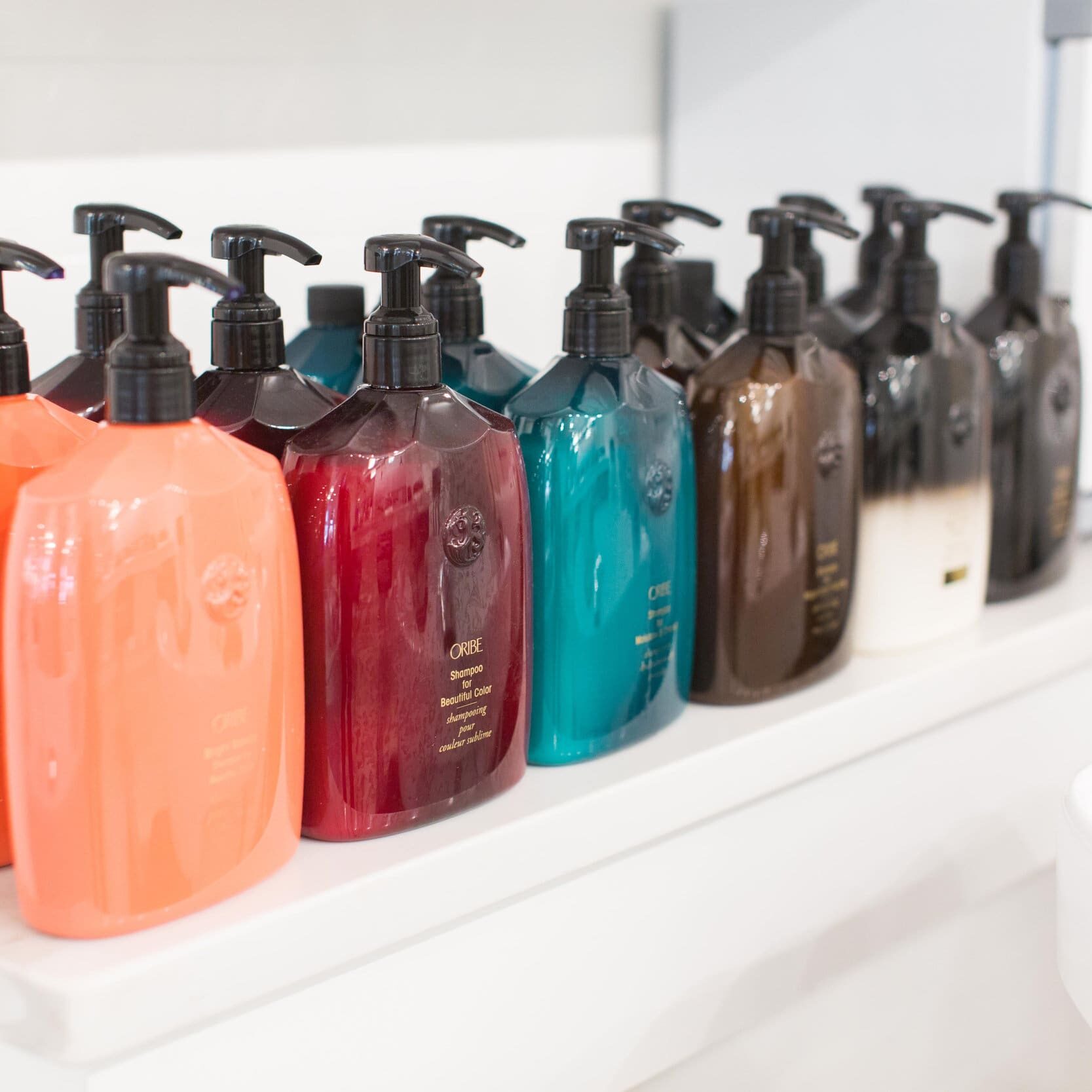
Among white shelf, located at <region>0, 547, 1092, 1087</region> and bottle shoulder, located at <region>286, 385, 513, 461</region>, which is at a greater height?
bottle shoulder, located at <region>286, 385, 513, 461</region>

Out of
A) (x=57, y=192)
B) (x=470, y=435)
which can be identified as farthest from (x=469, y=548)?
(x=57, y=192)

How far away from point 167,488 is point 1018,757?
588 millimetres

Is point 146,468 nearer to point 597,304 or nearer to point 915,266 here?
point 597,304

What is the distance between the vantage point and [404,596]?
1.73 feet

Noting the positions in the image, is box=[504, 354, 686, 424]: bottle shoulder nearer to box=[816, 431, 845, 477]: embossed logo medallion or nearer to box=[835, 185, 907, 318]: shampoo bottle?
box=[816, 431, 845, 477]: embossed logo medallion

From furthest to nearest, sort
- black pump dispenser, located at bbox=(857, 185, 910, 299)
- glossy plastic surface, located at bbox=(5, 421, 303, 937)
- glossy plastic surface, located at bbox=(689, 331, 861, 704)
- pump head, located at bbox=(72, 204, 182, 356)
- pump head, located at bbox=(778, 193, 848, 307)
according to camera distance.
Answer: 1. black pump dispenser, located at bbox=(857, 185, 910, 299)
2. pump head, located at bbox=(778, 193, 848, 307)
3. glossy plastic surface, located at bbox=(689, 331, 861, 704)
4. pump head, located at bbox=(72, 204, 182, 356)
5. glossy plastic surface, located at bbox=(5, 421, 303, 937)

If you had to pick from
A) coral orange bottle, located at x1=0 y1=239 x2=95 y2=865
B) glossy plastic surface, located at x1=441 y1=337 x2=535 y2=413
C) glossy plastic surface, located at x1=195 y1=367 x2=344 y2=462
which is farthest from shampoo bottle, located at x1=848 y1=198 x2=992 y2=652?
coral orange bottle, located at x1=0 y1=239 x2=95 y2=865

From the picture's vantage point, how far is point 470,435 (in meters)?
0.54

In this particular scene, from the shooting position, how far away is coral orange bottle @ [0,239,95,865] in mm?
497

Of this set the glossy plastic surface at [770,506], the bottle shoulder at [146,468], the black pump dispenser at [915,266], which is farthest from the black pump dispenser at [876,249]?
the bottle shoulder at [146,468]

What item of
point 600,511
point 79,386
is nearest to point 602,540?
point 600,511

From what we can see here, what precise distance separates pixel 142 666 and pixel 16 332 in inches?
5.7

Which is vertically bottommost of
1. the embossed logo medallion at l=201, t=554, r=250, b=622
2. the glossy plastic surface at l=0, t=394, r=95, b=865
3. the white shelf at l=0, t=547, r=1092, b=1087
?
the white shelf at l=0, t=547, r=1092, b=1087

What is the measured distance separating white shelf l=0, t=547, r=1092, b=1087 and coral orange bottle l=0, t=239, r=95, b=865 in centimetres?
8
